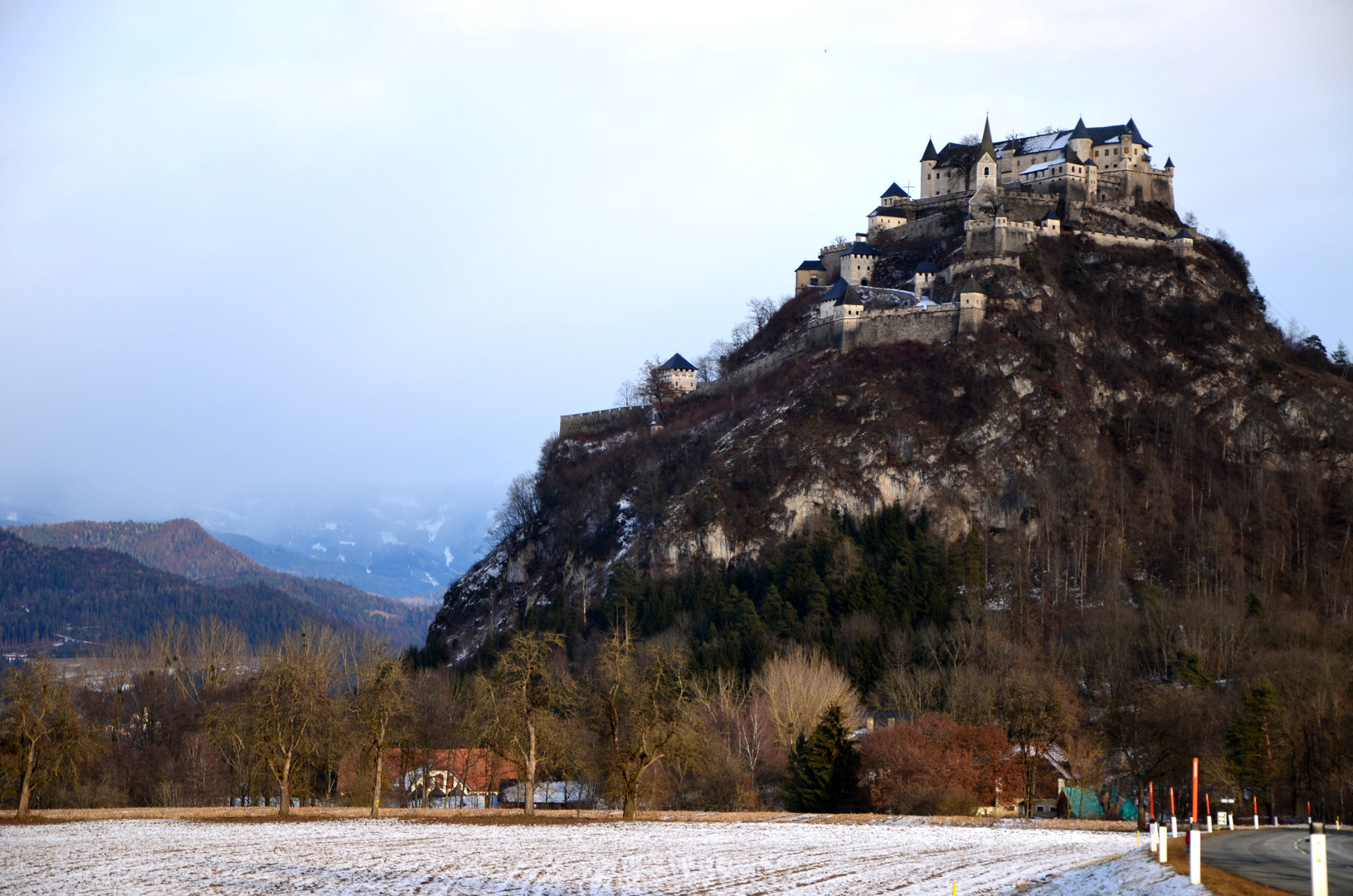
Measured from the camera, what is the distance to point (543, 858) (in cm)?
4169

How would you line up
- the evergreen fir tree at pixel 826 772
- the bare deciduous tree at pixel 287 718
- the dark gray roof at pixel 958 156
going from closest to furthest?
the bare deciduous tree at pixel 287 718
the evergreen fir tree at pixel 826 772
the dark gray roof at pixel 958 156

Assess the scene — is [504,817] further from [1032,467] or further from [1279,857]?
[1032,467]

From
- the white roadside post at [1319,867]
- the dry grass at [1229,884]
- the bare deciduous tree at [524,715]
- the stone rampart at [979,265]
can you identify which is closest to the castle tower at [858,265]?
the stone rampart at [979,265]

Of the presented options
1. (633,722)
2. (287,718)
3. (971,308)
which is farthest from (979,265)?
(287,718)

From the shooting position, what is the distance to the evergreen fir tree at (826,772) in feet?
234

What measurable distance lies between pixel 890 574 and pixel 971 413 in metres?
25.0

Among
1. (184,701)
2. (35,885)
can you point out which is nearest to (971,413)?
(184,701)

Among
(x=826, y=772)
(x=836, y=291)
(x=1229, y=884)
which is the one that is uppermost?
(x=836, y=291)

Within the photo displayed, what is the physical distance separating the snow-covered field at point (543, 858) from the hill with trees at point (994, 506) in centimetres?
5156

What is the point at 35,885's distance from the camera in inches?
1390

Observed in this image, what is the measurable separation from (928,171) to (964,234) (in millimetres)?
20567

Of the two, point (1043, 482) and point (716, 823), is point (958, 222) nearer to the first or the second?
point (1043, 482)

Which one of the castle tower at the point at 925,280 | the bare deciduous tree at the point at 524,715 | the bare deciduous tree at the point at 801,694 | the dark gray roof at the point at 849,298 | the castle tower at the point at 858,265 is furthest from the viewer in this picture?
the castle tower at the point at 858,265

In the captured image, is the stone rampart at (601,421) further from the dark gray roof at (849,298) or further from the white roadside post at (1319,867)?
the white roadside post at (1319,867)
